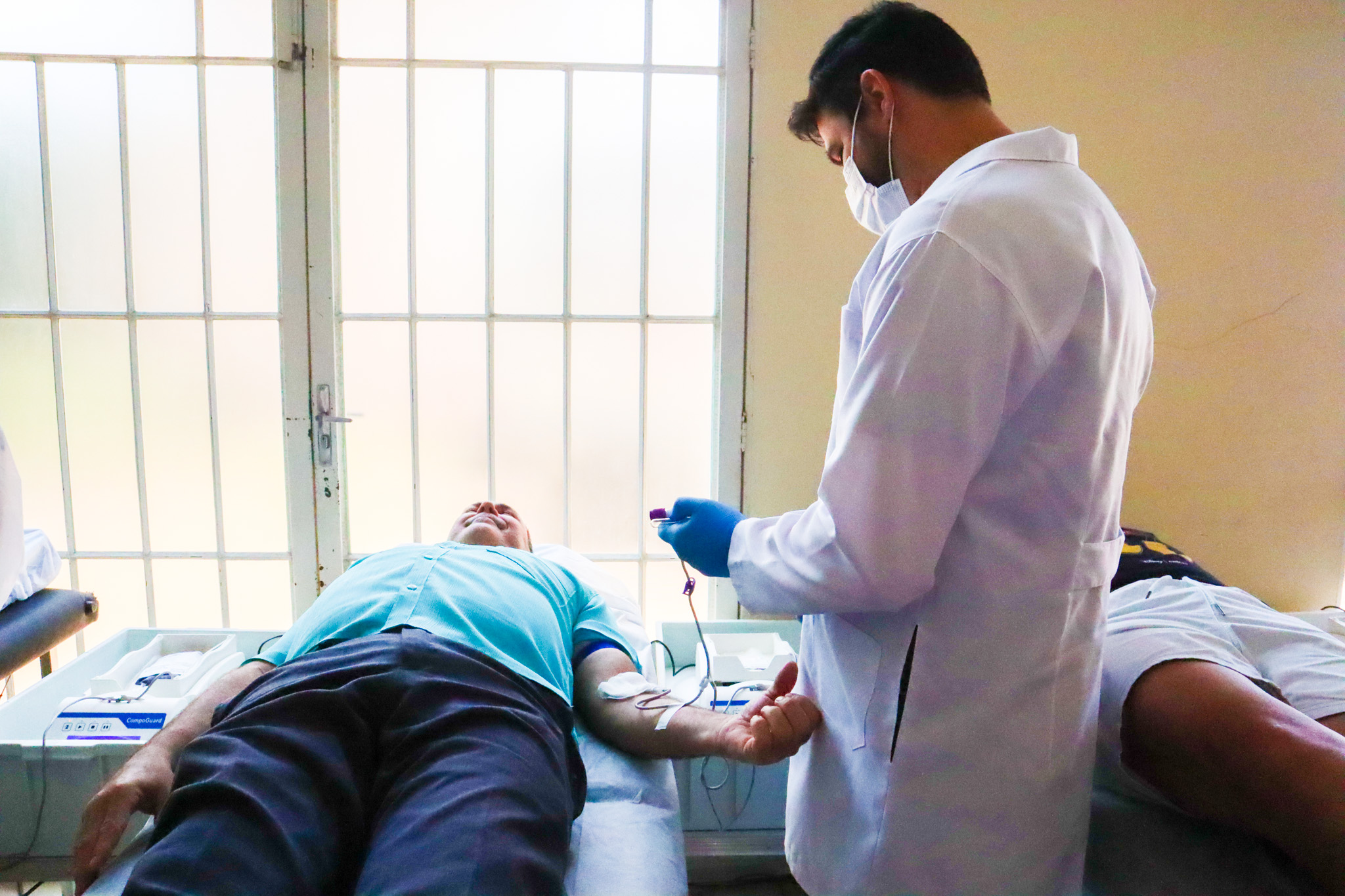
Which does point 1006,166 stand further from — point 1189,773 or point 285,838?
point 285,838

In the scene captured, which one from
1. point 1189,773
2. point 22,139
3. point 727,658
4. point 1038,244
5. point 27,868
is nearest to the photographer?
point 1038,244

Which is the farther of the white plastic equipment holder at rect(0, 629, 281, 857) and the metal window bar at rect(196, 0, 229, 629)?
the metal window bar at rect(196, 0, 229, 629)

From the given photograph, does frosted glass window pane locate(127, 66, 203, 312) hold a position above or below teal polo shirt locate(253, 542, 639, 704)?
above

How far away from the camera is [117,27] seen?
215 cm

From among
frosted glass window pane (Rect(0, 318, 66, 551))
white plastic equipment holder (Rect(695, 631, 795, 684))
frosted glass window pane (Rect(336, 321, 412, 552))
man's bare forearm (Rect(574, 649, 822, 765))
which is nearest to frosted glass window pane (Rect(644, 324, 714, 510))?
white plastic equipment holder (Rect(695, 631, 795, 684))

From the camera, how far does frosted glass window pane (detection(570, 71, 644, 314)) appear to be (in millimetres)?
2207

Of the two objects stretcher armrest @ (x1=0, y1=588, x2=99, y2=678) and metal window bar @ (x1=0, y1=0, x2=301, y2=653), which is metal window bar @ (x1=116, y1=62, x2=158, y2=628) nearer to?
metal window bar @ (x1=0, y1=0, x2=301, y2=653)

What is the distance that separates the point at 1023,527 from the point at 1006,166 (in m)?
0.42

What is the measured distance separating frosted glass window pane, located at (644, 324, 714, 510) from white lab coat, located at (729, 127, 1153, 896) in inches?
53.0

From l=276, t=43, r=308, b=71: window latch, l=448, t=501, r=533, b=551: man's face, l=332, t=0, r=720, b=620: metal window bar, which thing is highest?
l=276, t=43, r=308, b=71: window latch

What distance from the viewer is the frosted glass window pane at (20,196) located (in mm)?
2160

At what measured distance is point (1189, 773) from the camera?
98 centimetres

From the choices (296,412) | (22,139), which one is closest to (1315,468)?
(296,412)

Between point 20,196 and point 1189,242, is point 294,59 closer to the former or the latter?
point 20,196
